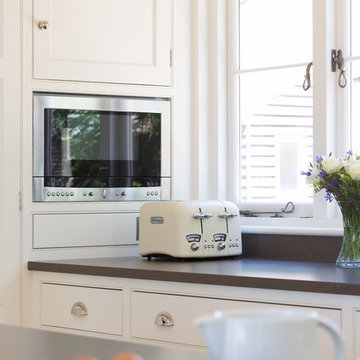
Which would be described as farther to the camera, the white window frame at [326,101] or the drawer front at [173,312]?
the white window frame at [326,101]

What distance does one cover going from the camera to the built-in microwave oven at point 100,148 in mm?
2861

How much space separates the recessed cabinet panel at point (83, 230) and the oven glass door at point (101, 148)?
130 mm

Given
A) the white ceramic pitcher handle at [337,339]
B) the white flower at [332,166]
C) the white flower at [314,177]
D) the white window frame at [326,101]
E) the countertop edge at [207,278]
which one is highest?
the white window frame at [326,101]

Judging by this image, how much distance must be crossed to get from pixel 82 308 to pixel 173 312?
0.41 metres

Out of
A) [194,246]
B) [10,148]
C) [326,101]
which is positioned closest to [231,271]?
[194,246]

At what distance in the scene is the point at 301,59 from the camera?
120 inches

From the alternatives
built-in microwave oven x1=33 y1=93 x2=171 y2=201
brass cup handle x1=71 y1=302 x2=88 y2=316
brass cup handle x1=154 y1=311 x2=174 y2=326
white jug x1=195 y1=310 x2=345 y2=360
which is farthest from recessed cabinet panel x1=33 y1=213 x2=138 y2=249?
white jug x1=195 y1=310 x2=345 y2=360

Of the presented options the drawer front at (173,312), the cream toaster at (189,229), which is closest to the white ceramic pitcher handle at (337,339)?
the drawer front at (173,312)

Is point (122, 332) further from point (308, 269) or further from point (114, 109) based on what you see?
point (114, 109)

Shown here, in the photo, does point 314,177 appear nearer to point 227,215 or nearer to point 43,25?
point 227,215

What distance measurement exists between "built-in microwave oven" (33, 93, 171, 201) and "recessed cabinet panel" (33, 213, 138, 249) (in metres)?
0.07

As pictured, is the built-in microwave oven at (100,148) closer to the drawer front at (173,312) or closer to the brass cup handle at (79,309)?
the brass cup handle at (79,309)

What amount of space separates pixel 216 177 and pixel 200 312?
93cm

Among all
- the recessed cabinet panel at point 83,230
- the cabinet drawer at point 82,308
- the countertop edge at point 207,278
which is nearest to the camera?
the countertop edge at point 207,278
